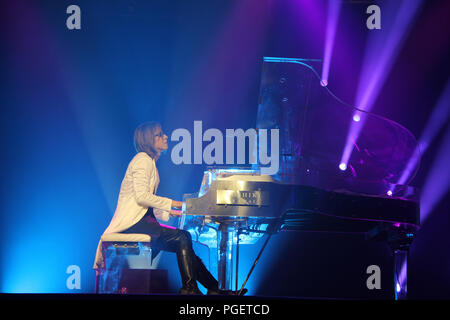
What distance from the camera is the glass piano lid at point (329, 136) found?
3.25m

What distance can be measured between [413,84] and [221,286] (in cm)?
306

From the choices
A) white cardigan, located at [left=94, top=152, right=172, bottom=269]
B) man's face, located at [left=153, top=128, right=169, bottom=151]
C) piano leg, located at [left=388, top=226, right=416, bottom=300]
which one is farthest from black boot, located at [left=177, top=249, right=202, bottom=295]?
piano leg, located at [left=388, top=226, right=416, bottom=300]

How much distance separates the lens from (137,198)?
344 cm

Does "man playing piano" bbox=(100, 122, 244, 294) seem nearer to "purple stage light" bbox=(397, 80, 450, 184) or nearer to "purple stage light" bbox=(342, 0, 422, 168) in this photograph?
"purple stage light" bbox=(342, 0, 422, 168)

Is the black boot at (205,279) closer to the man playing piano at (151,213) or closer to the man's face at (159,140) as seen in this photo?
the man playing piano at (151,213)

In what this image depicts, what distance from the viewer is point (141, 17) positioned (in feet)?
16.3

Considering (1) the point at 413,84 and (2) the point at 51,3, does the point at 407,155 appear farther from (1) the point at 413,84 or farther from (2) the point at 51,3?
(2) the point at 51,3

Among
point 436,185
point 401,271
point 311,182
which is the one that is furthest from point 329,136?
point 436,185

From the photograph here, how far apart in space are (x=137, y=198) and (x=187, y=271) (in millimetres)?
636

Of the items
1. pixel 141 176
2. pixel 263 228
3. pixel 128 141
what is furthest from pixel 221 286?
pixel 128 141

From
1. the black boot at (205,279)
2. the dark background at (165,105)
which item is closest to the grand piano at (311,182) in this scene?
the black boot at (205,279)
